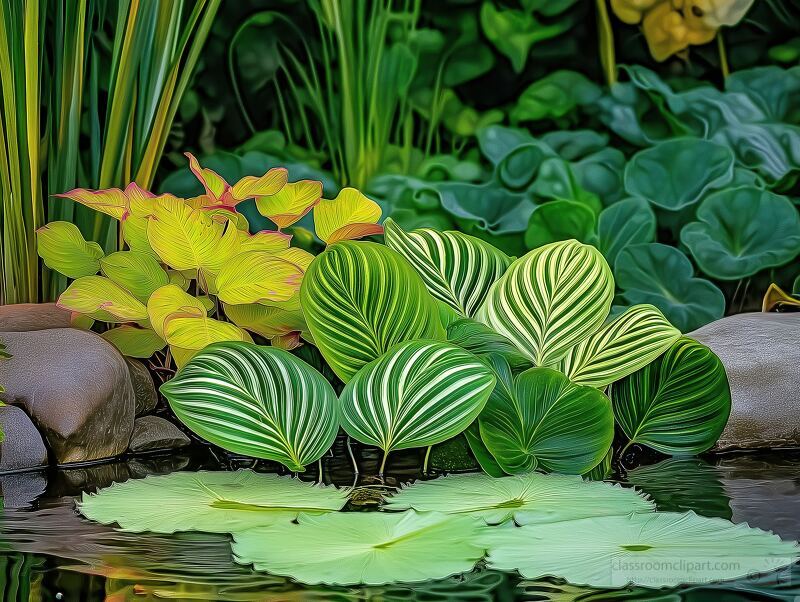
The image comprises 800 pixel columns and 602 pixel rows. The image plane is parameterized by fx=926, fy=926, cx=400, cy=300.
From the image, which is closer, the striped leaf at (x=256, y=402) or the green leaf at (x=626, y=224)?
the striped leaf at (x=256, y=402)

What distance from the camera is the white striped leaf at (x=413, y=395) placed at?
0.81 meters

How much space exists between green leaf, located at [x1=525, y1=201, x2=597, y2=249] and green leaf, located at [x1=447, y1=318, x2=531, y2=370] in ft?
1.53

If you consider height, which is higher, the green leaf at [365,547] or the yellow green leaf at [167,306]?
the yellow green leaf at [167,306]

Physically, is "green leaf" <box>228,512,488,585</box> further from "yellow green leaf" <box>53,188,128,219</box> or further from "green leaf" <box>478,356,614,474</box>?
"yellow green leaf" <box>53,188,128,219</box>

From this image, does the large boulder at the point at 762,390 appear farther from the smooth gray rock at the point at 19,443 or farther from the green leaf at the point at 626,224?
the smooth gray rock at the point at 19,443

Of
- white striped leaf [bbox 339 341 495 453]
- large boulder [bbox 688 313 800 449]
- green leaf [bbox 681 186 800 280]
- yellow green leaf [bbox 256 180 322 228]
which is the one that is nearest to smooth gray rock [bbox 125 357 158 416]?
yellow green leaf [bbox 256 180 322 228]

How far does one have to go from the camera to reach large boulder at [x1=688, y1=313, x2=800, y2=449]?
992 mm

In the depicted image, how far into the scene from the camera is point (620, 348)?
2.98 feet

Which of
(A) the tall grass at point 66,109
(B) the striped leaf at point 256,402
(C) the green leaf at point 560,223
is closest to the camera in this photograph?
(B) the striped leaf at point 256,402

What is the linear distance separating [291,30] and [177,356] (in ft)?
2.20

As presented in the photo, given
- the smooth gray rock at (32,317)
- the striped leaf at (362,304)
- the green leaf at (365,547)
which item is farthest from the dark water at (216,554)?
the smooth gray rock at (32,317)

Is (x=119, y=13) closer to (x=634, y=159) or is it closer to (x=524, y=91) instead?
(x=524, y=91)

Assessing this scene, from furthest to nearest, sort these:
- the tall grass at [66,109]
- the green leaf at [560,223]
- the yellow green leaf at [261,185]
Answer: the green leaf at [560,223] → the tall grass at [66,109] → the yellow green leaf at [261,185]

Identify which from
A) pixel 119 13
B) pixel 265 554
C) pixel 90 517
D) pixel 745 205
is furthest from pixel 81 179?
pixel 745 205
